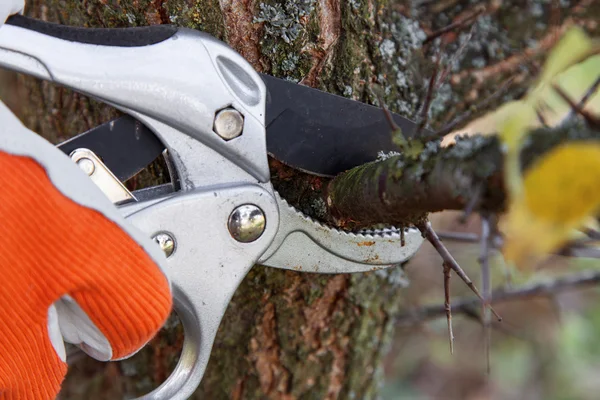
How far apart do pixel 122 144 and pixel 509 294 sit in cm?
99

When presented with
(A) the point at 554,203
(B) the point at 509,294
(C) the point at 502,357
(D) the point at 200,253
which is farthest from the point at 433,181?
(C) the point at 502,357

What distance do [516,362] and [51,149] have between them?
9.40 ft

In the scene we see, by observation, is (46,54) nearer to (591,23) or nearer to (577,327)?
(591,23)

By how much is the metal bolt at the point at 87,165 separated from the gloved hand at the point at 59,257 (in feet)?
0.28

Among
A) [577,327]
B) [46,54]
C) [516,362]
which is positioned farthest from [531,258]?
[516,362]

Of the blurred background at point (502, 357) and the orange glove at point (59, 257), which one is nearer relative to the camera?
the orange glove at point (59, 257)

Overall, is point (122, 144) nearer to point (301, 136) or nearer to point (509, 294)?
point (301, 136)

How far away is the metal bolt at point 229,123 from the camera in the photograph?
71 cm

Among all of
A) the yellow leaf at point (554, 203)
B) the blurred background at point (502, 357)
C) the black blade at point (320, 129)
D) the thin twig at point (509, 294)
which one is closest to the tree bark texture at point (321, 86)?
the black blade at point (320, 129)

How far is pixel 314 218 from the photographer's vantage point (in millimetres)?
811

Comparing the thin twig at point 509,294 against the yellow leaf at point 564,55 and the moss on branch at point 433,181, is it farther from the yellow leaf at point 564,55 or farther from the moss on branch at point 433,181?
the yellow leaf at point 564,55

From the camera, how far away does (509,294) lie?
142cm

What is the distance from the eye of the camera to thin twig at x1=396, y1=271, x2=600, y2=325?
4.61 feet

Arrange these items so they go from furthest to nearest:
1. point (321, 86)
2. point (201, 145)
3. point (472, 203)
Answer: point (321, 86), point (201, 145), point (472, 203)
